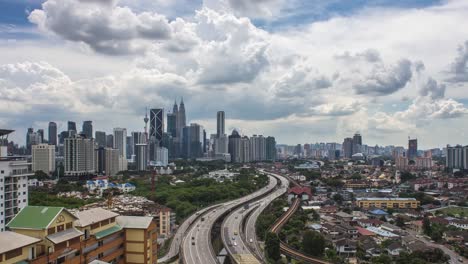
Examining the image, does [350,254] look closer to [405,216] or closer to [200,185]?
[405,216]

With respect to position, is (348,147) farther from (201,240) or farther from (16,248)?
(16,248)

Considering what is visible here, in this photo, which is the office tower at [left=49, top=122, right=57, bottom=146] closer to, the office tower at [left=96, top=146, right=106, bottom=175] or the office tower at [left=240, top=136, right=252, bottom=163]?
the office tower at [left=96, top=146, right=106, bottom=175]

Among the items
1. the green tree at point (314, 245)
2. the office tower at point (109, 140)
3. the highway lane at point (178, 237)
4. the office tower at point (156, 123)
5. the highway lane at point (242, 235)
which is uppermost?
the office tower at point (156, 123)

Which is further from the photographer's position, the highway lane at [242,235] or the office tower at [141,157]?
the office tower at [141,157]

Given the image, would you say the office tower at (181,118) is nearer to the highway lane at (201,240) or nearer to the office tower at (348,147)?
the office tower at (348,147)

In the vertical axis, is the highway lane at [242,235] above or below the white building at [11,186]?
below

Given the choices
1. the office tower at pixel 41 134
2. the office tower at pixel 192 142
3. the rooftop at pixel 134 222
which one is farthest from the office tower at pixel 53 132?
the rooftop at pixel 134 222

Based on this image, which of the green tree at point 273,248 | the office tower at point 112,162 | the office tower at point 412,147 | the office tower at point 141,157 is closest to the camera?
the green tree at point 273,248
